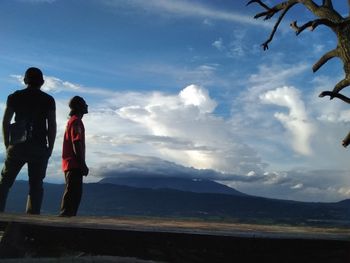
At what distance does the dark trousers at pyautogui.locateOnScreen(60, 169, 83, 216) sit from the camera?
8398 millimetres

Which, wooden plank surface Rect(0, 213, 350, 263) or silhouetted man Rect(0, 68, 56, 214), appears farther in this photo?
silhouetted man Rect(0, 68, 56, 214)

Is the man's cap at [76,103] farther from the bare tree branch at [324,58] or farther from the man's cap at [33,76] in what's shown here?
the bare tree branch at [324,58]

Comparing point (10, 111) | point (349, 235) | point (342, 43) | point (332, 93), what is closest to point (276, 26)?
point (342, 43)

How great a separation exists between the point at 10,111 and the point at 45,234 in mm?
4472

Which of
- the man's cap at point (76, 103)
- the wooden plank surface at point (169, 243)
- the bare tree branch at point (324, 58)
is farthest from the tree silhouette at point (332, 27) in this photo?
the wooden plank surface at point (169, 243)

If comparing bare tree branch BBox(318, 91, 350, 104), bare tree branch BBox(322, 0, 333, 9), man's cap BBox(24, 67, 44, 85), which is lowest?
man's cap BBox(24, 67, 44, 85)

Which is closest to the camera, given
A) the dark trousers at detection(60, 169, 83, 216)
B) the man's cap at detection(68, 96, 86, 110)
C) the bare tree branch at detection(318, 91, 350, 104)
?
the dark trousers at detection(60, 169, 83, 216)

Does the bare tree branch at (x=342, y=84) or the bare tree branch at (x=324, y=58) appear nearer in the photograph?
the bare tree branch at (x=342, y=84)

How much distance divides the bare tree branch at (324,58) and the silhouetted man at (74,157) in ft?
23.4

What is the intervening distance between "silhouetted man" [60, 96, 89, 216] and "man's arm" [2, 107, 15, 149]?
1.14 metres

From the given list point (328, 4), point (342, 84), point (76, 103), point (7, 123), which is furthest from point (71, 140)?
point (328, 4)

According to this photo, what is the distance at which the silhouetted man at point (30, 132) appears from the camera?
9.01m

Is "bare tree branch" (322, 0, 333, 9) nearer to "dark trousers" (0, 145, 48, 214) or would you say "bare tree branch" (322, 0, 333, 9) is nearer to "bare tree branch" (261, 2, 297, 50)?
"bare tree branch" (261, 2, 297, 50)

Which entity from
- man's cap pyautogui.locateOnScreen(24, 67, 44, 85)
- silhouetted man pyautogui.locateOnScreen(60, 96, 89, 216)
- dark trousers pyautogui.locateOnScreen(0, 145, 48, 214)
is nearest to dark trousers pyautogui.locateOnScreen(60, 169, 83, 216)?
silhouetted man pyautogui.locateOnScreen(60, 96, 89, 216)
